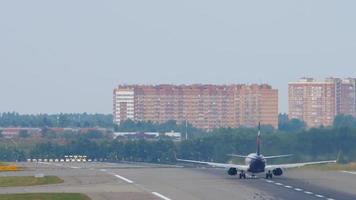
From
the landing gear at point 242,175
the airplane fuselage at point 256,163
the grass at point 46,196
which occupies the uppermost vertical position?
the airplane fuselage at point 256,163

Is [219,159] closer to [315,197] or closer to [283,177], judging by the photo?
[283,177]

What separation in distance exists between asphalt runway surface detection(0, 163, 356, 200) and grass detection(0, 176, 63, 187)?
3.11 ft

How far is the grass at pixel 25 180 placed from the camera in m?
87.6

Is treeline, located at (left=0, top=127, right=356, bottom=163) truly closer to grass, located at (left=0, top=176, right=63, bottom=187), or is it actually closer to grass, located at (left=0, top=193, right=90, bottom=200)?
grass, located at (left=0, top=176, right=63, bottom=187)

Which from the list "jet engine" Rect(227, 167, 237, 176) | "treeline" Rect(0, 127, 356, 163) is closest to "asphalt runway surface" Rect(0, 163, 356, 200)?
"jet engine" Rect(227, 167, 237, 176)

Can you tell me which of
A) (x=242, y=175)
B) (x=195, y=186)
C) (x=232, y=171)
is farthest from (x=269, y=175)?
(x=195, y=186)

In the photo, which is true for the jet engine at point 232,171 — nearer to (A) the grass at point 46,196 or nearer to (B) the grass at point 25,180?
(B) the grass at point 25,180

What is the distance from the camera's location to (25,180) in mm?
91750

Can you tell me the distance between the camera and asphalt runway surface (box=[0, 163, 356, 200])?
7175 cm

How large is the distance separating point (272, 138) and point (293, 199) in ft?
257

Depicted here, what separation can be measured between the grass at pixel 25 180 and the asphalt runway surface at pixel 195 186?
948mm

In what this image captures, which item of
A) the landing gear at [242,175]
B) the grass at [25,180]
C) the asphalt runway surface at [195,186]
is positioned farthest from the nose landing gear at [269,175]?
the grass at [25,180]

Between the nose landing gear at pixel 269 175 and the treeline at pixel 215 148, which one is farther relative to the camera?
the treeline at pixel 215 148

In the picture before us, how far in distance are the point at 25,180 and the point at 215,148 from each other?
227 feet
